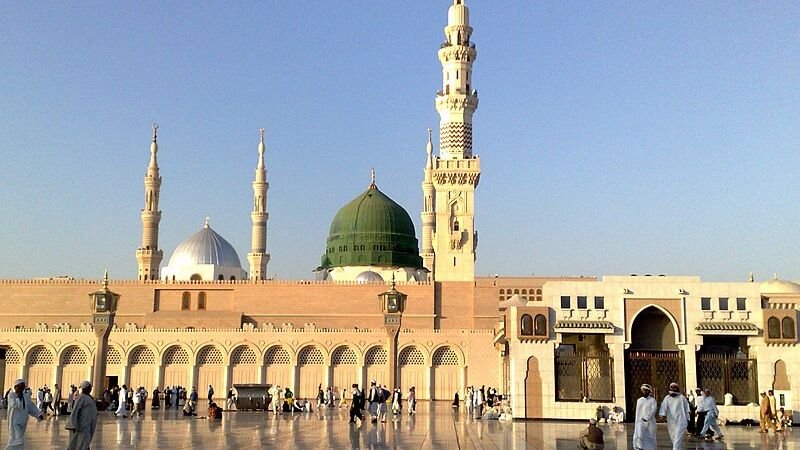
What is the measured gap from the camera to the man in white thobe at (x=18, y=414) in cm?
880

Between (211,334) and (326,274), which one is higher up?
(326,274)

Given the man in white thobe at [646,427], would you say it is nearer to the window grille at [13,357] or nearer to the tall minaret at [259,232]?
the window grille at [13,357]

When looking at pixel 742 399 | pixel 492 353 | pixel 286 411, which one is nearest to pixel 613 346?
pixel 742 399

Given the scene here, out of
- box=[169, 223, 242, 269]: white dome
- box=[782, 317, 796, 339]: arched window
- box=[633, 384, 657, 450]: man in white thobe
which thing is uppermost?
box=[169, 223, 242, 269]: white dome

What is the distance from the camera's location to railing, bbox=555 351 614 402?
21.3 meters

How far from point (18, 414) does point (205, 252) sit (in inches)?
1424

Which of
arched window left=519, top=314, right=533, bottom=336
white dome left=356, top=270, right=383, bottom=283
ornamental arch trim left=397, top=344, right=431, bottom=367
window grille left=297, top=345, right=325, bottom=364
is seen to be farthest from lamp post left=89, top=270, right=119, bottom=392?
white dome left=356, top=270, right=383, bottom=283

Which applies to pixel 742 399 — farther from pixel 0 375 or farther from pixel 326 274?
pixel 326 274

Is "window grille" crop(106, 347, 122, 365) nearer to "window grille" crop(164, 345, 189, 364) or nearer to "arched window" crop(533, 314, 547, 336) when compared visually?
"window grille" crop(164, 345, 189, 364)

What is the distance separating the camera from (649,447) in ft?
32.6

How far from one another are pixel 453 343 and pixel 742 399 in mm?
15959

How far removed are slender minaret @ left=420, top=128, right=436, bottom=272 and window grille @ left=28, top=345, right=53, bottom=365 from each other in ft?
73.3

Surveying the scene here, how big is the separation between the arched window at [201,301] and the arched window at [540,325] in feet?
71.8

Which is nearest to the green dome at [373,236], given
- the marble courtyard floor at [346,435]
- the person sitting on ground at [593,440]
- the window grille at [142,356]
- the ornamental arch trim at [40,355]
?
the window grille at [142,356]
